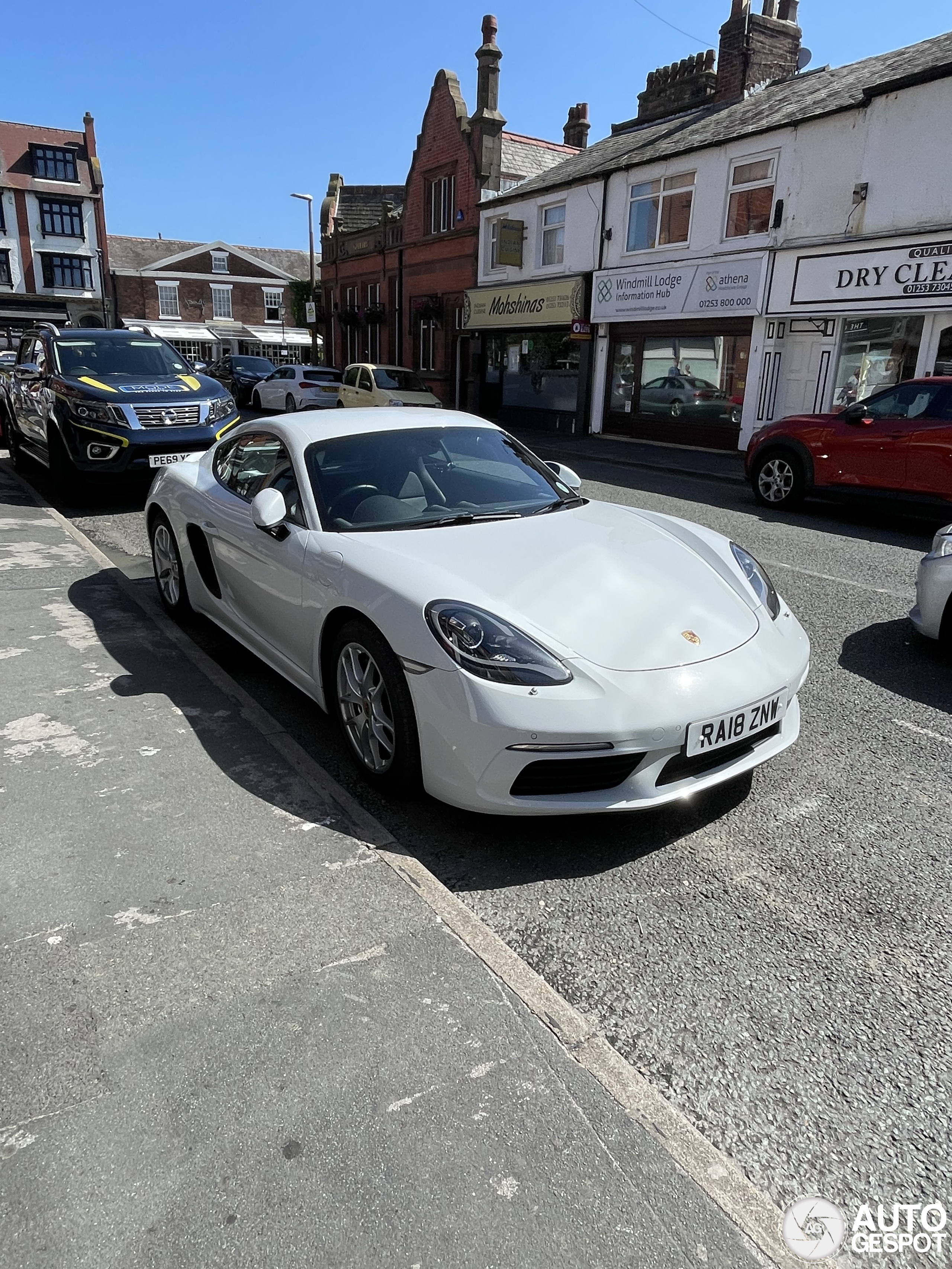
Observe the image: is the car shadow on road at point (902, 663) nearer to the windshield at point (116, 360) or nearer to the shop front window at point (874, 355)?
the windshield at point (116, 360)

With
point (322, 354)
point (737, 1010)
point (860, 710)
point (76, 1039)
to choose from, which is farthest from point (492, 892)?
point (322, 354)

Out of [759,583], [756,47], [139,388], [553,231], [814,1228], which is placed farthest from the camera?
[553,231]

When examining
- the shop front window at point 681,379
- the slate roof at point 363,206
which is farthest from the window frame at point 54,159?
the shop front window at point 681,379

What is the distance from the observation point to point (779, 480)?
1057 cm

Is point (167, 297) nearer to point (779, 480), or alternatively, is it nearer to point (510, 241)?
point (510, 241)

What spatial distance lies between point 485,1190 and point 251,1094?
0.59 m

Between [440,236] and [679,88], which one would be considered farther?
[440,236]

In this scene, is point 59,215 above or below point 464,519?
above

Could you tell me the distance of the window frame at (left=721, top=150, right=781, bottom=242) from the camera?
16.3m

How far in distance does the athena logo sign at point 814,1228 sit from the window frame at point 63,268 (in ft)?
194

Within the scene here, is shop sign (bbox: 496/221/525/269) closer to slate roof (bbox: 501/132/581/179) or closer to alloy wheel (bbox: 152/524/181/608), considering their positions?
slate roof (bbox: 501/132/581/179)

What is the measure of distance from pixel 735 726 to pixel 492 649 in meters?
0.91

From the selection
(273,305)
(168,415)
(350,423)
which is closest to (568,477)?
(350,423)

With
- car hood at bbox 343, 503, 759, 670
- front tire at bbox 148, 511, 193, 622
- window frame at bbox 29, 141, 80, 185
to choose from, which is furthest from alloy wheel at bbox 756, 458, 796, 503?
window frame at bbox 29, 141, 80, 185
